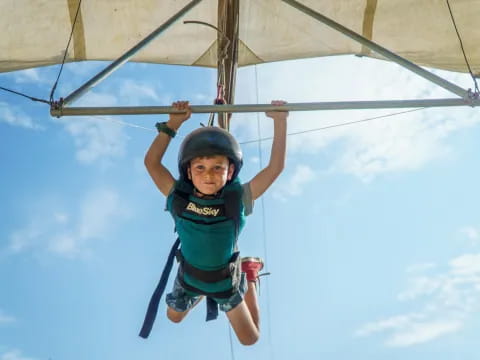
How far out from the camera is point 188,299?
4.22 metres

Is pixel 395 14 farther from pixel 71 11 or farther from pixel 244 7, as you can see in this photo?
pixel 71 11

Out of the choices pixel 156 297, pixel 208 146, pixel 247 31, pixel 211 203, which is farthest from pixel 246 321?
pixel 247 31

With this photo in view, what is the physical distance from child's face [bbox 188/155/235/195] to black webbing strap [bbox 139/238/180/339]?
19.8 inches

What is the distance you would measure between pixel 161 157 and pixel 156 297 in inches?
40.7

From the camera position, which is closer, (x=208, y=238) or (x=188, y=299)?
(x=208, y=238)

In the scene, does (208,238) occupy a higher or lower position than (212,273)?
higher

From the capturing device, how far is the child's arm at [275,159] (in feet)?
13.0

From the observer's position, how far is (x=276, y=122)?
13.4 ft

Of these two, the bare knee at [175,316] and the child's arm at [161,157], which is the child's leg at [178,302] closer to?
the bare knee at [175,316]

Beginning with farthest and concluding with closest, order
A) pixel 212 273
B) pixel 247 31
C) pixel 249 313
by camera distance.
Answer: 1. pixel 247 31
2. pixel 249 313
3. pixel 212 273

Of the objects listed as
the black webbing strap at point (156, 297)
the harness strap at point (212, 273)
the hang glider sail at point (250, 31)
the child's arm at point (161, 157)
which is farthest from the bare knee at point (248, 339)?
the hang glider sail at point (250, 31)

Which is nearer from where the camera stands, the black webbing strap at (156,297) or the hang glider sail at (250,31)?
the black webbing strap at (156,297)

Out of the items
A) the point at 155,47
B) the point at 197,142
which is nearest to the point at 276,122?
the point at 197,142

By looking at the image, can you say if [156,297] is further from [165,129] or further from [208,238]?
[165,129]
